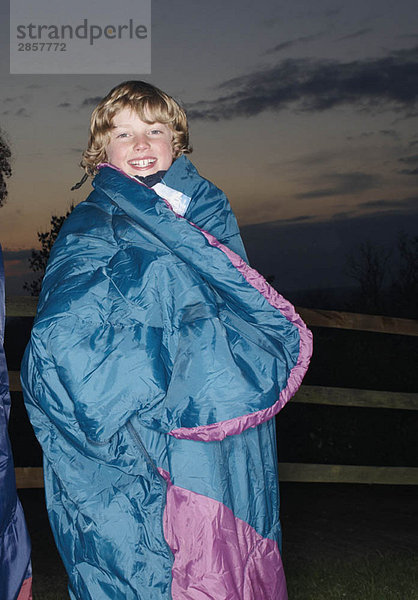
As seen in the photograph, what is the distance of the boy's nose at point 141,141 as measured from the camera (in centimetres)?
195

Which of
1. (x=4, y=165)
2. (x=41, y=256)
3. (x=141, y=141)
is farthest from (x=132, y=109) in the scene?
(x=41, y=256)

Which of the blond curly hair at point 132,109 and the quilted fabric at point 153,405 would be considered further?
the blond curly hair at point 132,109

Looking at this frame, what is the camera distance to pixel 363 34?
6.58 m

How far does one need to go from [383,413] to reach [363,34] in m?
3.53

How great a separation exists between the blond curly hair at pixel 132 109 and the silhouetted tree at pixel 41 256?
13.6 ft

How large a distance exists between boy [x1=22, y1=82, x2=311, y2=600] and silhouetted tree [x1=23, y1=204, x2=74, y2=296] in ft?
14.9

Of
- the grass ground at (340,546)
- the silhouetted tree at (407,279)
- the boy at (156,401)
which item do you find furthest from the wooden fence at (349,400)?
the silhouetted tree at (407,279)

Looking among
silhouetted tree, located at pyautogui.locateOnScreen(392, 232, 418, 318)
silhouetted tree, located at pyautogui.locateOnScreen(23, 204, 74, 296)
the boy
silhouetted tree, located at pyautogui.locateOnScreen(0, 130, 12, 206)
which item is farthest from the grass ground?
silhouetted tree, located at pyautogui.locateOnScreen(392, 232, 418, 318)

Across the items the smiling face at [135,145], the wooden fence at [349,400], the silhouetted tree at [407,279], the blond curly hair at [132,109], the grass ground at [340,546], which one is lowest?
the grass ground at [340,546]

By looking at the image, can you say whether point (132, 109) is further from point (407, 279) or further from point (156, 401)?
point (407, 279)

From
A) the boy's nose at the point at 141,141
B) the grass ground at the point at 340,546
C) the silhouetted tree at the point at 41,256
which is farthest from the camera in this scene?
the silhouetted tree at the point at 41,256

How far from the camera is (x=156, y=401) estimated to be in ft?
4.92

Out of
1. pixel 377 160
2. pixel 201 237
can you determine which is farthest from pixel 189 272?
pixel 377 160

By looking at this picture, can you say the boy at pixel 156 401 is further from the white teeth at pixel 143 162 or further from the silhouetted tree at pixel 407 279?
the silhouetted tree at pixel 407 279
